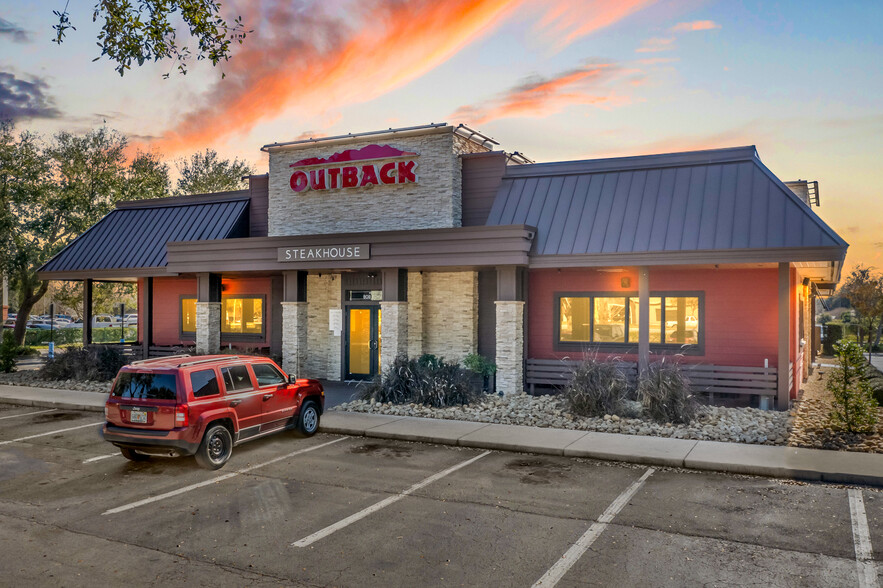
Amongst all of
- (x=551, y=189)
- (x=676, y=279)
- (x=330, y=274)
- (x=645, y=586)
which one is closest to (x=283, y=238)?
(x=330, y=274)

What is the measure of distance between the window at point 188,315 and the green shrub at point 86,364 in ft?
9.91

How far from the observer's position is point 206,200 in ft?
80.7

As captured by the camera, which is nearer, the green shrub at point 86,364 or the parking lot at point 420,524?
the parking lot at point 420,524

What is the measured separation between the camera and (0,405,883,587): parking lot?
6.75 m

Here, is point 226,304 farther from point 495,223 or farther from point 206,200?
point 495,223

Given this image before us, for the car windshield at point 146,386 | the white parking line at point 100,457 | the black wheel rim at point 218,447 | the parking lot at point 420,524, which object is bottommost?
the parking lot at point 420,524

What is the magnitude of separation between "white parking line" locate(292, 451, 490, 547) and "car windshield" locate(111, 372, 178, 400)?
379 cm

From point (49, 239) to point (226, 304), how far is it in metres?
16.3

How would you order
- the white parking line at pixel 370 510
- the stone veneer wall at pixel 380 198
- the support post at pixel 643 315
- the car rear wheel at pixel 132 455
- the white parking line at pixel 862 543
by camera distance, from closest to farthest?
1. the white parking line at pixel 862 543
2. the white parking line at pixel 370 510
3. the car rear wheel at pixel 132 455
4. the support post at pixel 643 315
5. the stone veneer wall at pixel 380 198

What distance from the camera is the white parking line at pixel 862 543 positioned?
6.55 metres

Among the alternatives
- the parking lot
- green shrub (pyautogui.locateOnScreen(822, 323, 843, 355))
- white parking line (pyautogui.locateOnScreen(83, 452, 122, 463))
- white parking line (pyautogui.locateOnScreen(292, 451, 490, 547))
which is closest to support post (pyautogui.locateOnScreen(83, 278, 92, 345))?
the parking lot

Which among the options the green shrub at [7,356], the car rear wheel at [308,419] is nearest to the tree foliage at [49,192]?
the green shrub at [7,356]

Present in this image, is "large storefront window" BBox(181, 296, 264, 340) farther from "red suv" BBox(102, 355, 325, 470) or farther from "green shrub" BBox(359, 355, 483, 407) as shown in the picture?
"red suv" BBox(102, 355, 325, 470)

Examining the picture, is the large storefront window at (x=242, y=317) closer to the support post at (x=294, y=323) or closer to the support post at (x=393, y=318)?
the support post at (x=294, y=323)
